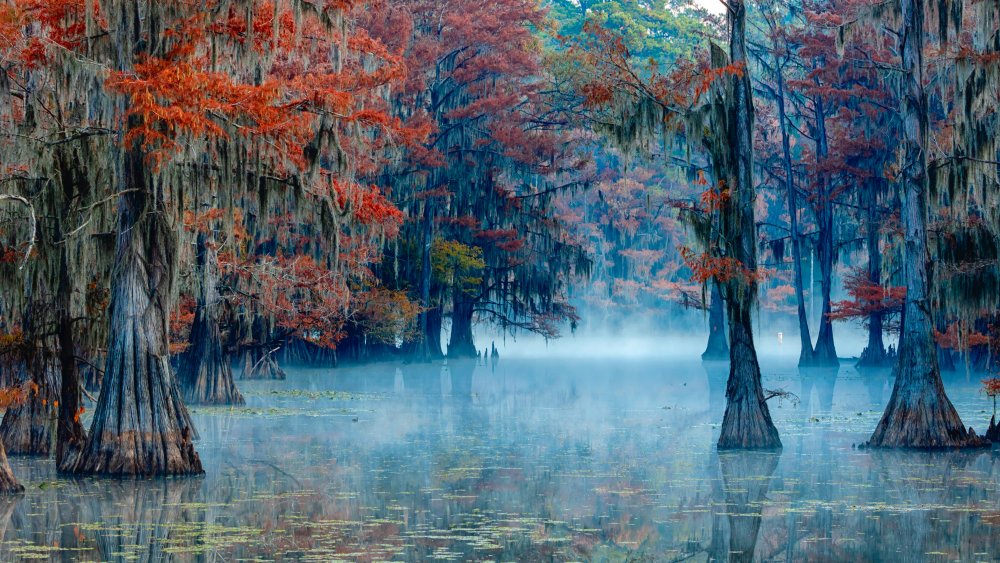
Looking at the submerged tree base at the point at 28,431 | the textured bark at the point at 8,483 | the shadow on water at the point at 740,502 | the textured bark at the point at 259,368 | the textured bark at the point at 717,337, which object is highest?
the textured bark at the point at 717,337

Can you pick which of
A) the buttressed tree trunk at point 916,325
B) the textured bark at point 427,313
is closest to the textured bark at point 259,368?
the textured bark at point 427,313

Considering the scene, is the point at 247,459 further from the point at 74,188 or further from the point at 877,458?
the point at 877,458

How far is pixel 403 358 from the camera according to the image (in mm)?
47094

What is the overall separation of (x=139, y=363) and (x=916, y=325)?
1072cm

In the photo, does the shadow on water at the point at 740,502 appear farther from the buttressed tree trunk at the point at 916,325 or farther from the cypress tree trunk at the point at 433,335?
the cypress tree trunk at the point at 433,335

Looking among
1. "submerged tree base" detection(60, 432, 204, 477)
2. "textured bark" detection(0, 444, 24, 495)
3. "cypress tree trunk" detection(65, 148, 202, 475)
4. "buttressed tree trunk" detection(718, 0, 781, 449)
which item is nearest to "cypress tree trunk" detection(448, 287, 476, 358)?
"buttressed tree trunk" detection(718, 0, 781, 449)

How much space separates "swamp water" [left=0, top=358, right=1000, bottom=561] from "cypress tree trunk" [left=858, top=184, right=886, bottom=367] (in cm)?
1650

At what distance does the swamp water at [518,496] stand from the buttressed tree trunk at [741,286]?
1.58 feet

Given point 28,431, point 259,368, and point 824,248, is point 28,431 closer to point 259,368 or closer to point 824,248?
point 259,368

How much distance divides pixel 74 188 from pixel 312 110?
2978 mm

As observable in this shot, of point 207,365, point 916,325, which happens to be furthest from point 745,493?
point 207,365

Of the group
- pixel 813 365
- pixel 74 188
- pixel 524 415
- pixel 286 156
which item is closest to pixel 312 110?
pixel 286 156

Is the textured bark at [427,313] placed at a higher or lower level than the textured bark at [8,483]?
higher

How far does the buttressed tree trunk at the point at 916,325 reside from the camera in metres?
17.4
